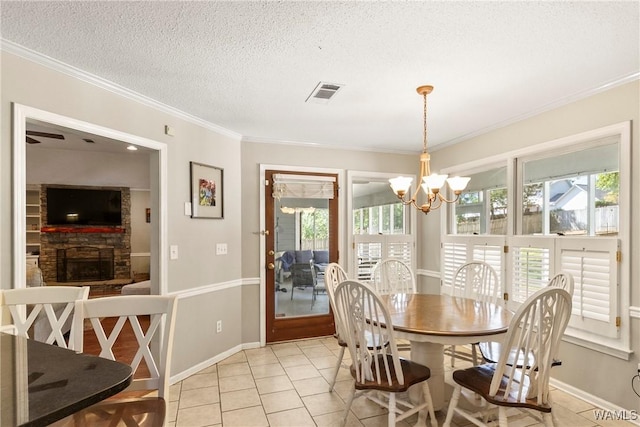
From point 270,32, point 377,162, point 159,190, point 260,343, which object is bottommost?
point 260,343

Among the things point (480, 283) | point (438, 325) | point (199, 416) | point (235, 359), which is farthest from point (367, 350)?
point (235, 359)

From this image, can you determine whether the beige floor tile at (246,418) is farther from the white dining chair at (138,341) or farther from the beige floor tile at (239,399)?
the white dining chair at (138,341)

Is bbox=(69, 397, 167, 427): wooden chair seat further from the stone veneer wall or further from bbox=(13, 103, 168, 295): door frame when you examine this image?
the stone veneer wall

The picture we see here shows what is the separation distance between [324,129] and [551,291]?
2.67 metres

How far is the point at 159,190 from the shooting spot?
2.96 meters

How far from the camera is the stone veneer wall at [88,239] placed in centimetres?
616

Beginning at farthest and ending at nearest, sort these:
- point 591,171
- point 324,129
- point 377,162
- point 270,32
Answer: point 377,162 → point 324,129 → point 591,171 → point 270,32

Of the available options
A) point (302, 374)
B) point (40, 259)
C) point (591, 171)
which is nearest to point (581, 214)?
point (591, 171)

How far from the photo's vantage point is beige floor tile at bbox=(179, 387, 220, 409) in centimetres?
267

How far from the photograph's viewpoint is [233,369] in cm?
333

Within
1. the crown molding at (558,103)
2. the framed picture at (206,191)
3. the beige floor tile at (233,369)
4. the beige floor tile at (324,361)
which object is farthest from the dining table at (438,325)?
the framed picture at (206,191)

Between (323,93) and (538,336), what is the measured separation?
2167 millimetres

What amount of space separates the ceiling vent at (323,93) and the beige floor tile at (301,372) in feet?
8.13

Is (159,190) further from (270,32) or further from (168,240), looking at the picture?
(270,32)
